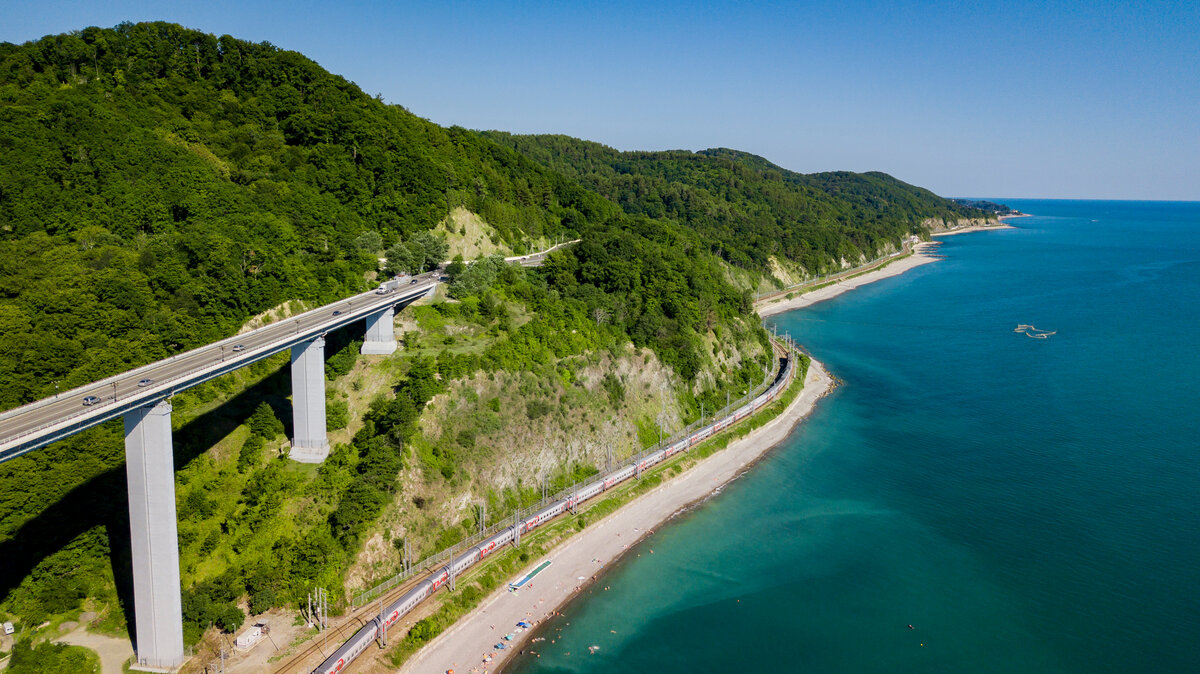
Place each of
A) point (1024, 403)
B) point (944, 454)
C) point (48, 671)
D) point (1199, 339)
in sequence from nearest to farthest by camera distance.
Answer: point (48, 671), point (944, 454), point (1024, 403), point (1199, 339)

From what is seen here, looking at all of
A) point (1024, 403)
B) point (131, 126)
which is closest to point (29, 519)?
point (131, 126)

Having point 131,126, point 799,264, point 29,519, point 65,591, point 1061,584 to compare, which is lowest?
point 1061,584

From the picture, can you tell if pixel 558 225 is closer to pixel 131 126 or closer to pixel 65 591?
pixel 131 126

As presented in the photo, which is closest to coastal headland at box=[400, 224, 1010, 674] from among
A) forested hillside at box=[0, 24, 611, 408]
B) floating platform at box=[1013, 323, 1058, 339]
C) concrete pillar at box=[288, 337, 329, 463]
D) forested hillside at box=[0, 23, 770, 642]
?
forested hillside at box=[0, 23, 770, 642]

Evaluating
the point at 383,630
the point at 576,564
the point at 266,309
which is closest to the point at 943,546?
the point at 576,564

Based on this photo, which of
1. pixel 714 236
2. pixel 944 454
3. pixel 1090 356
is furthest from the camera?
pixel 714 236

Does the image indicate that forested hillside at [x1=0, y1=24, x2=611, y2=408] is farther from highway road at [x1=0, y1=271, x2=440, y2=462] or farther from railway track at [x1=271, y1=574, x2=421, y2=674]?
railway track at [x1=271, y1=574, x2=421, y2=674]

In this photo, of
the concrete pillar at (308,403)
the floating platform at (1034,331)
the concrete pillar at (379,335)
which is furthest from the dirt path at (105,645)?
the floating platform at (1034,331)

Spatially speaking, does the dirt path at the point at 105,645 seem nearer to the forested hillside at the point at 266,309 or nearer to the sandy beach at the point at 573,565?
the forested hillside at the point at 266,309

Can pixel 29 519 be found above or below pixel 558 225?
A: below
